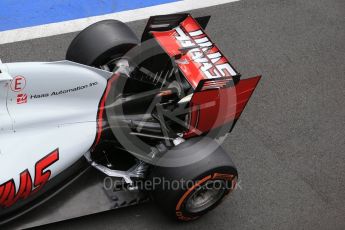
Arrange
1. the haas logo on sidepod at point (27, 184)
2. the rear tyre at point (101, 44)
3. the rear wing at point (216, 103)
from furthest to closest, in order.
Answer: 1. the rear tyre at point (101, 44)
2. the rear wing at point (216, 103)
3. the haas logo on sidepod at point (27, 184)

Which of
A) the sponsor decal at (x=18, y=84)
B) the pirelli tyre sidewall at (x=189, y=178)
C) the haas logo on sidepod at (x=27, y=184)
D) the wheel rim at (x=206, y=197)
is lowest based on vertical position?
the wheel rim at (x=206, y=197)

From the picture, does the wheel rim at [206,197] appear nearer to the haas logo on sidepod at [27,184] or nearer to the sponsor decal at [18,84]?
the haas logo on sidepod at [27,184]

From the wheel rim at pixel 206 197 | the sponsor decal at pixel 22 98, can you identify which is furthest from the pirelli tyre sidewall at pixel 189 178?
the sponsor decal at pixel 22 98

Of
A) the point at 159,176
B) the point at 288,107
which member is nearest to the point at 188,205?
the point at 159,176

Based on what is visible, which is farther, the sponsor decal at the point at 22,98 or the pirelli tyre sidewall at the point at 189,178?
the pirelli tyre sidewall at the point at 189,178

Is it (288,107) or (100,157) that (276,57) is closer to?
(288,107)

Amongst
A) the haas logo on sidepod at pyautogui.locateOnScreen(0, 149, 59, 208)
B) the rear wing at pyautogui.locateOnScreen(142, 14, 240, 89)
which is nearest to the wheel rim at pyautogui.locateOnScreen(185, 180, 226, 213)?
the rear wing at pyautogui.locateOnScreen(142, 14, 240, 89)

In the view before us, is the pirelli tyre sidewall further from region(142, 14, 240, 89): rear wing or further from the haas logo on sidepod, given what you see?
the haas logo on sidepod

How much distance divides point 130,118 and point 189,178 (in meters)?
0.58

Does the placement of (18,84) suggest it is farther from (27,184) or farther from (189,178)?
(189,178)

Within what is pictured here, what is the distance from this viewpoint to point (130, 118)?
3500 mm

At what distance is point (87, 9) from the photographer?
506 cm

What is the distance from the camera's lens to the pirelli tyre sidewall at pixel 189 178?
320 centimetres

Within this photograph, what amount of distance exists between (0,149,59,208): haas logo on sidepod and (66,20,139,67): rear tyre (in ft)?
2.70
